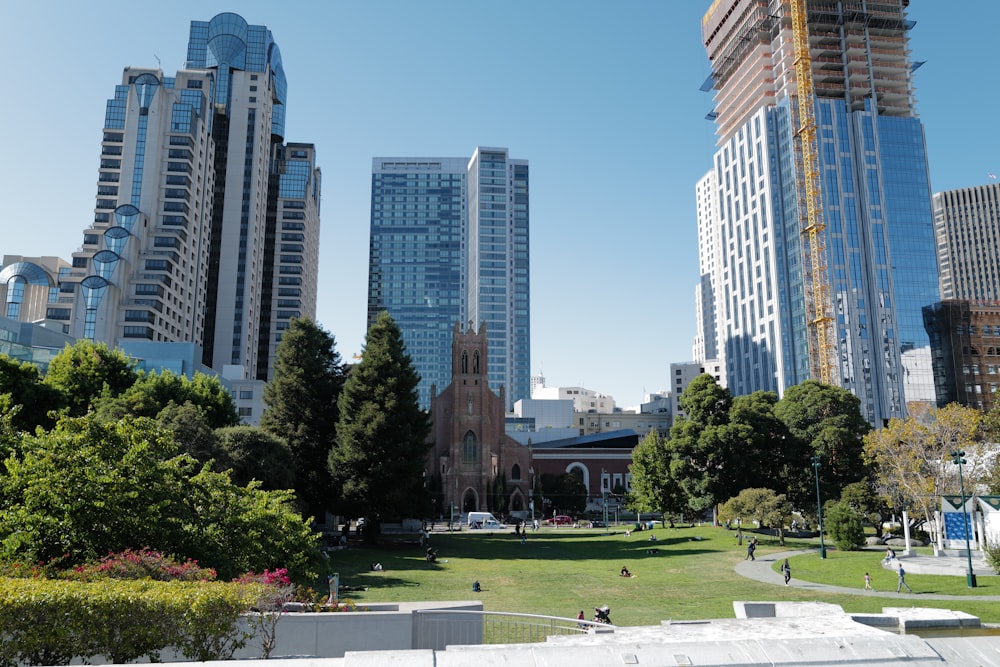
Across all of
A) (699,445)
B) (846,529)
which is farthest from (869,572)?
(699,445)

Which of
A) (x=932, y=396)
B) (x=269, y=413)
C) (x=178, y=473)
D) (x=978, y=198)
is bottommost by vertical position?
(x=178, y=473)

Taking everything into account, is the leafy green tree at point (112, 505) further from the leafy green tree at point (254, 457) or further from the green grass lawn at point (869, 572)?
the green grass lawn at point (869, 572)

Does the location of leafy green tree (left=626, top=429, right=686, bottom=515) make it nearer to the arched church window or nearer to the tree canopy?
the tree canopy

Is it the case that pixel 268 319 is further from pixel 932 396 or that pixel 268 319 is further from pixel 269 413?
pixel 932 396

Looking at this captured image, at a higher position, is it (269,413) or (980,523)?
(269,413)

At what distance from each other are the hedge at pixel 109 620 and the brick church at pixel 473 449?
7571cm

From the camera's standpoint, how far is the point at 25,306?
87812 millimetres

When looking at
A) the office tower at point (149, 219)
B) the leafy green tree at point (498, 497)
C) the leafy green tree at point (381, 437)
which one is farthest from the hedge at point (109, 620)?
the office tower at point (149, 219)

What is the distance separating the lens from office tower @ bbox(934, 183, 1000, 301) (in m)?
177

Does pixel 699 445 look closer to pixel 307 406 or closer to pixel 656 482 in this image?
pixel 656 482

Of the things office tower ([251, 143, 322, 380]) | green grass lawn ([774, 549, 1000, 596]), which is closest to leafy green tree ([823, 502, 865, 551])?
green grass lawn ([774, 549, 1000, 596])

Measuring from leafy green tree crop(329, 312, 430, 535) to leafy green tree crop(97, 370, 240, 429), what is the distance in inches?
316

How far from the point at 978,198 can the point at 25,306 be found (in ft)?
666

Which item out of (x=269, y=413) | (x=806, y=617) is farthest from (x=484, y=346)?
(x=806, y=617)
